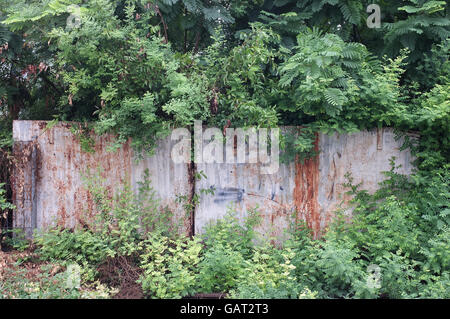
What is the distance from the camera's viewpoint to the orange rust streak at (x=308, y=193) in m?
5.14

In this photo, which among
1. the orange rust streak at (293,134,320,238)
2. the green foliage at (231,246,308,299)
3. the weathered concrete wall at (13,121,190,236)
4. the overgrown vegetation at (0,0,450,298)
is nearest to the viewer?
the green foliage at (231,246,308,299)

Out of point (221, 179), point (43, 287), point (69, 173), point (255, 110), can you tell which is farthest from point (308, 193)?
point (43, 287)

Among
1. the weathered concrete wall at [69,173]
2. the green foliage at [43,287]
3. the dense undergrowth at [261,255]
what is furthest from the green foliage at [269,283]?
the green foliage at [43,287]

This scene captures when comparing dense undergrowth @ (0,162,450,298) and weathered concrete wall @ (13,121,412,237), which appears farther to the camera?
weathered concrete wall @ (13,121,412,237)

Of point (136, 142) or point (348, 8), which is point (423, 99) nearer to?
point (348, 8)

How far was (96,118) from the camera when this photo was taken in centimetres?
526

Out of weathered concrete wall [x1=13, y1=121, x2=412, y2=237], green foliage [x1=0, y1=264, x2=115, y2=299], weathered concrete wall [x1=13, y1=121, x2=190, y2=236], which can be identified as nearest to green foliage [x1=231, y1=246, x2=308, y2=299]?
weathered concrete wall [x1=13, y1=121, x2=412, y2=237]

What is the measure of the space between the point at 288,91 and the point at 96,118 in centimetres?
293

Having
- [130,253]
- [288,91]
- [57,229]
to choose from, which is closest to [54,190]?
[57,229]

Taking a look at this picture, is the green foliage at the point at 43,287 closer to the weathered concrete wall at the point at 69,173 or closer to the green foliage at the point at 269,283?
the weathered concrete wall at the point at 69,173

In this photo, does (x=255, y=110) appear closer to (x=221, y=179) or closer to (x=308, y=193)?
(x=221, y=179)

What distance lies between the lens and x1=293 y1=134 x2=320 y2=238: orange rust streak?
16.9 feet

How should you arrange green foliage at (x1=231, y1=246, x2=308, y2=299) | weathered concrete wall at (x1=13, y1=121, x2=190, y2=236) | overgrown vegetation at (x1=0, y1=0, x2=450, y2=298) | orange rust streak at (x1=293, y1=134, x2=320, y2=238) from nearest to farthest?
1. green foliage at (x1=231, y1=246, x2=308, y2=299)
2. overgrown vegetation at (x1=0, y1=0, x2=450, y2=298)
3. weathered concrete wall at (x1=13, y1=121, x2=190, y2=236)
4. orange rust streak at (x1=293, y1=134, x2=320, y2=238)

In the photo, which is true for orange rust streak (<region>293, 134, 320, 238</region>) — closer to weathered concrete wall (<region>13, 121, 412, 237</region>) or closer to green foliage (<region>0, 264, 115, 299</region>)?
weathered concrete wall (<region>13, 121, 412, 237</region>)
